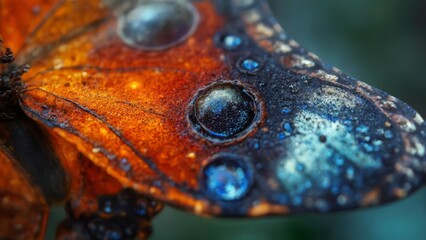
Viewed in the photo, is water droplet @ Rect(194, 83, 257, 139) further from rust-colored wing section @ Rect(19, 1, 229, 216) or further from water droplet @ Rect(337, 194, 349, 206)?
water droplet @ Rect(337, 194, 349, 206)

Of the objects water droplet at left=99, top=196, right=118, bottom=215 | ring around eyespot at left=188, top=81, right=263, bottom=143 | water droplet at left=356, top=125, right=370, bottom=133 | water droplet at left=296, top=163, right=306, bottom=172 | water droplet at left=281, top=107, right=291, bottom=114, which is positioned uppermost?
ring around eyespot at left=188, top=81, right=263, bottom=143

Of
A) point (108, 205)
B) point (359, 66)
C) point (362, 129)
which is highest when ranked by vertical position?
point (362, 129)

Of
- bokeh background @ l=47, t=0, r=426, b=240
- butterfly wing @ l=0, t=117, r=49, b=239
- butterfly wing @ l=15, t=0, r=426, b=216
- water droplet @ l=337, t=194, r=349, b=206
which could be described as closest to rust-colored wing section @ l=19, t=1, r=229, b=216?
butterfly wing @ l=15, t=0, r=426, b=216

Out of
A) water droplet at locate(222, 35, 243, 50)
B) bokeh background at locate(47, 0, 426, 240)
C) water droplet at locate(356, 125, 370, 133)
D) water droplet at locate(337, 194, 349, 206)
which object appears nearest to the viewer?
water droplet at locate(337, 194, 349, 206)

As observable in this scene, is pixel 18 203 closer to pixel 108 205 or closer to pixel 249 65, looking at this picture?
pixel 108 205

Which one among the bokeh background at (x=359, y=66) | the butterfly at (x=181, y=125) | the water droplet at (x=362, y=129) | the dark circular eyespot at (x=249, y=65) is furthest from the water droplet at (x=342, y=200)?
the bokeh background at (x=359, y=66)

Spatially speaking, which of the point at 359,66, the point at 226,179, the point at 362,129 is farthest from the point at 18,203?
the point at 359,66

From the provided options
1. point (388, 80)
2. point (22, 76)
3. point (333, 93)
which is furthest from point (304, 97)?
point (388, 80)
